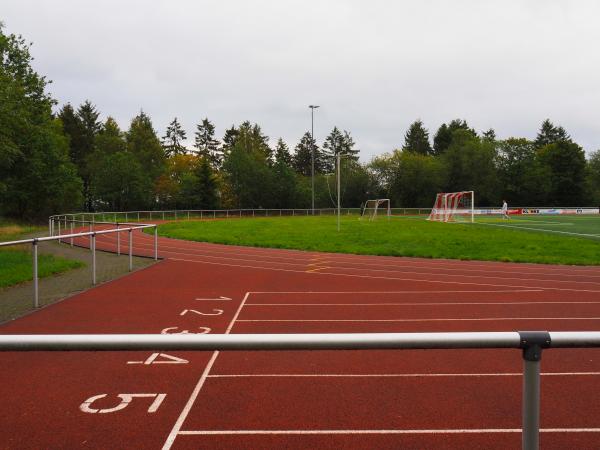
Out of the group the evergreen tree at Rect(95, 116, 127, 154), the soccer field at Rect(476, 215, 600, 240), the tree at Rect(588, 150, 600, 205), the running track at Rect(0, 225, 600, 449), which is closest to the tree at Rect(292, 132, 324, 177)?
the evergreen tree at Rect(95, 116, 127, 154)

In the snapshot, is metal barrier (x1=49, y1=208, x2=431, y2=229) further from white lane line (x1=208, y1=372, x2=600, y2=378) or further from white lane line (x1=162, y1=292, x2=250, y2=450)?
white lane line (x1=208, y1=372, x2=600, y2=378)

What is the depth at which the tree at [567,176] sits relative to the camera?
73.1 m

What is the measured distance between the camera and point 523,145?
2987 inches

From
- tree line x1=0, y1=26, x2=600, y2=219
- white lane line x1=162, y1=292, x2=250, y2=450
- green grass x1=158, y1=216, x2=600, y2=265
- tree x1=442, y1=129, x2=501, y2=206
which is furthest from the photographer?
tree x1=442, y1=129, x2=501, y2=206

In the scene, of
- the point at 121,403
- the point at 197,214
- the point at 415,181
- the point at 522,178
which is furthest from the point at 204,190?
the point at 121,403

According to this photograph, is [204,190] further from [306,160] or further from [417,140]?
[417,140]

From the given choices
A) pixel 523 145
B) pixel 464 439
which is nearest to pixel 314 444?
pixel 464 439

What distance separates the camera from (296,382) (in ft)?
17.0

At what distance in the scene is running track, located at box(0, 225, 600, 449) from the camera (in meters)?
3.98

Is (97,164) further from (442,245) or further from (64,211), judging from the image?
(442,245)

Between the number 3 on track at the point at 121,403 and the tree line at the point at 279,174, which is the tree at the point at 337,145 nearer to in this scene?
the tree line at the point at 279,174

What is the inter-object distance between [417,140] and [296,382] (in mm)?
100040

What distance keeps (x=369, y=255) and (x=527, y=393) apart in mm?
17051

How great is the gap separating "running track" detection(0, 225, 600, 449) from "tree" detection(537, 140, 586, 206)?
2771 inches
